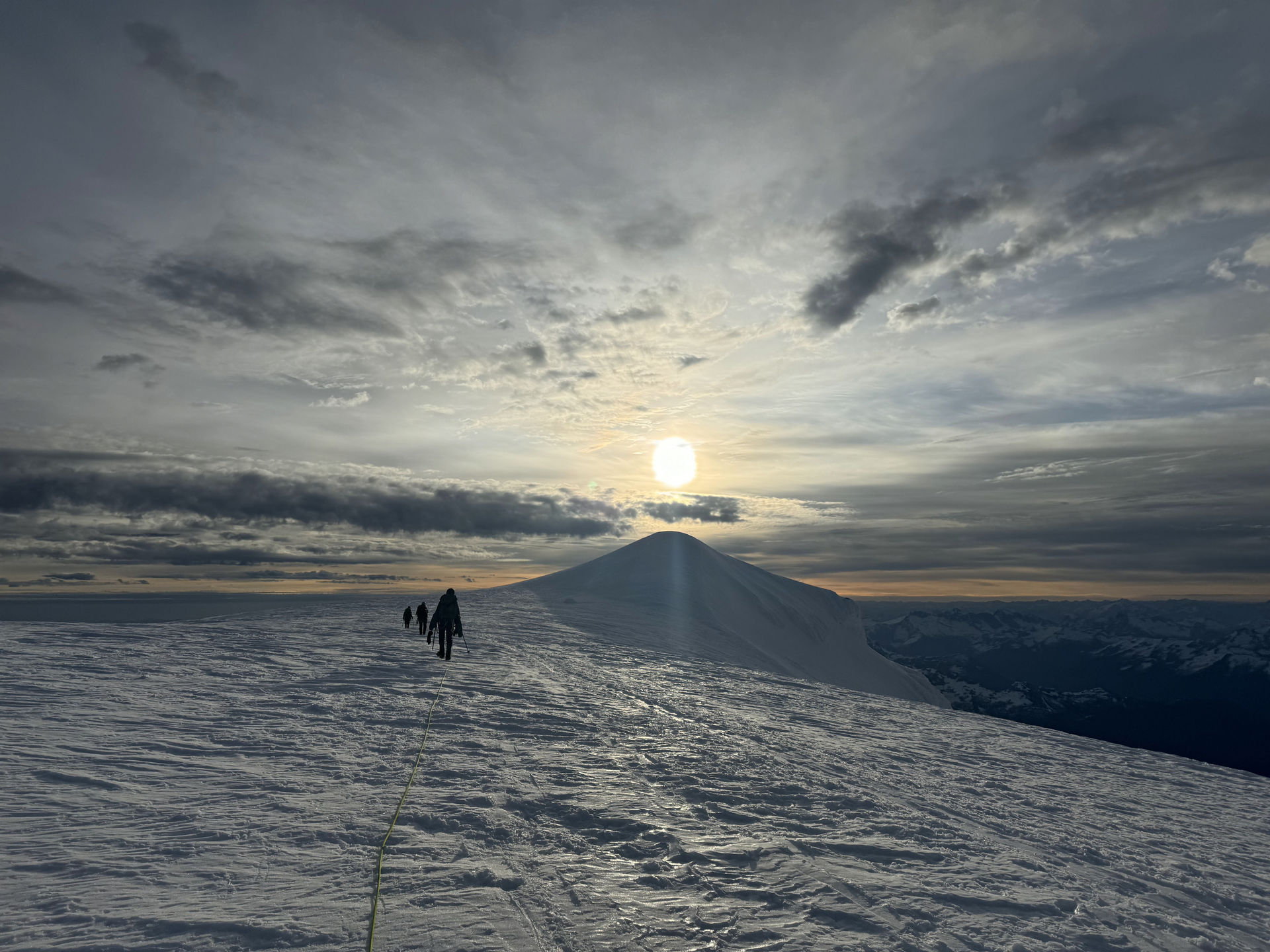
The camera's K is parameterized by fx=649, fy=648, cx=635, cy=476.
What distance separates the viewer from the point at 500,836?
748 centimetres

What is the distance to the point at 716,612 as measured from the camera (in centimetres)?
5231

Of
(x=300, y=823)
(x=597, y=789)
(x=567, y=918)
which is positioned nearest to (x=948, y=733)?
(x=597, y=789)

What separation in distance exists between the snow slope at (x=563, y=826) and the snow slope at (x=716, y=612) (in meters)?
15.3

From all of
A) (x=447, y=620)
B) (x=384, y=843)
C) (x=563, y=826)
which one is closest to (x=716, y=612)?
(x=447, y=620)

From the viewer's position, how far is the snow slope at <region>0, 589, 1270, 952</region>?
19.0ft

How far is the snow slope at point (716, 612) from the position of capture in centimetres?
3416

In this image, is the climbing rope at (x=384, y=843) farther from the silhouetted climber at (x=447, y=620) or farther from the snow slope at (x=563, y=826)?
the silhouetted climber at (x=447, y=620)

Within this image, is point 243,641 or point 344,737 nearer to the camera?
point 344,737

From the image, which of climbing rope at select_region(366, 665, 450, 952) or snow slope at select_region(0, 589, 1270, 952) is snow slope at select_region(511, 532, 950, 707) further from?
climbing rope at select_region(366, 665, 450, 952)

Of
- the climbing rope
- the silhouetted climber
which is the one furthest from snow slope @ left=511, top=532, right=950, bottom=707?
the climbing rope

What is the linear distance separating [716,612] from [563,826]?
45.5 m

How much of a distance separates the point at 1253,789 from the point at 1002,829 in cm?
1054

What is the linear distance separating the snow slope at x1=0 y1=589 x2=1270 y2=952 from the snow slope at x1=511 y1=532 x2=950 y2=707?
50.0 feet

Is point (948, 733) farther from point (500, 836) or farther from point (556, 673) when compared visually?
point (500, 836)
